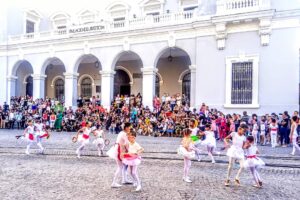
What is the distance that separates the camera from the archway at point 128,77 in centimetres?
2641

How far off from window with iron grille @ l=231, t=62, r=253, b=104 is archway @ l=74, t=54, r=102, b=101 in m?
13.7

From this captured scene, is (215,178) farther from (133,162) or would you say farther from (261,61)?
(261,61)

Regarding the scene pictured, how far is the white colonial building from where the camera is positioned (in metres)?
17.0

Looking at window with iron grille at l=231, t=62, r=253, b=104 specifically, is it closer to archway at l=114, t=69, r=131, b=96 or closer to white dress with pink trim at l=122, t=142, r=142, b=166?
archway at l=114, t=69, r=131, b=96

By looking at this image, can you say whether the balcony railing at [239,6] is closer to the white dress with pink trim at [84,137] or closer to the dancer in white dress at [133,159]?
the white dress with pink trim at [84,137]

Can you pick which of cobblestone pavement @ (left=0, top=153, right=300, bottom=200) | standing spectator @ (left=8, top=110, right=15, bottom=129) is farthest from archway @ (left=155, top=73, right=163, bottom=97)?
cobblestone pavement @ (left=0, top=153, right=300, bottom=200)

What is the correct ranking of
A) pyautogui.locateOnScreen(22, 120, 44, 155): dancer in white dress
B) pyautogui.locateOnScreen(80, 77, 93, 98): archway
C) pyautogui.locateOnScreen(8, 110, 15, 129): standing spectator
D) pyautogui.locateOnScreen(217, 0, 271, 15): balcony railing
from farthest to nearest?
1. pyautogui.locateOnScreen(80, 77, 93, 98): archway
2. pyautogui.locateOnScreen(8, 110, 15, 129): standing spectator
3. pyautogui.locateOnScreen(217, 0, 271, 15): balcony railing
4. pyautogui.locateOnScreen(22, 120, 44, 155): dancer in white dress

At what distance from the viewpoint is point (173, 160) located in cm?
1007

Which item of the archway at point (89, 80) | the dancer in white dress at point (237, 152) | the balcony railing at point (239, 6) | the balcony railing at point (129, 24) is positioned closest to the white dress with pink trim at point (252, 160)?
the dancer in white dress at point (237, 152)

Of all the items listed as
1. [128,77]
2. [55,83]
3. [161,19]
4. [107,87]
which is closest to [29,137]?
[107,87]

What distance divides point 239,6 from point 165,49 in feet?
18.3

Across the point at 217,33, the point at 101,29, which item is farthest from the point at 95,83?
the point at 217,33

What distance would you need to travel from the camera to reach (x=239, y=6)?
1772cm

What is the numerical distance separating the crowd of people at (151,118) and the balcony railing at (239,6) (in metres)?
5.79
